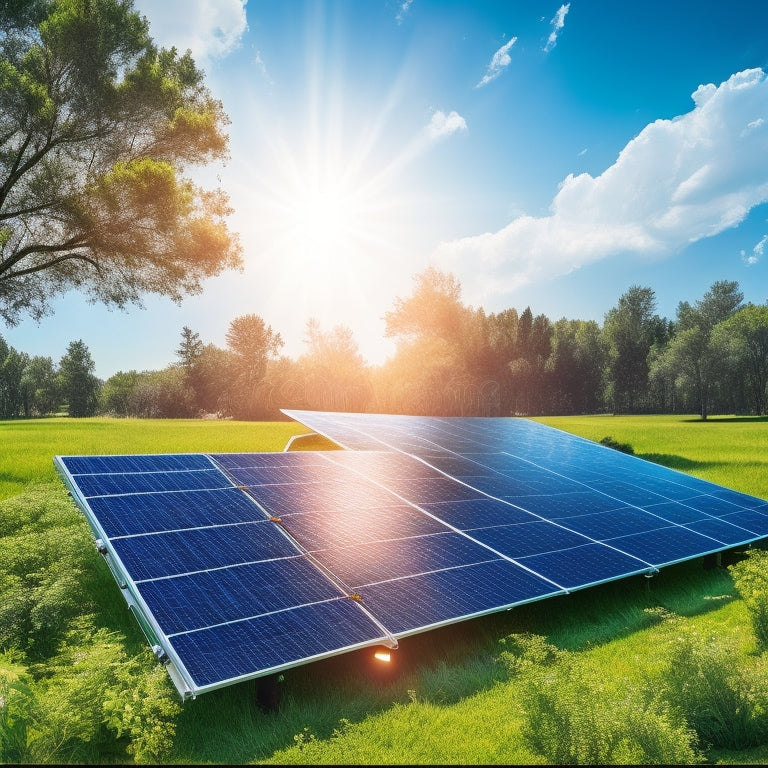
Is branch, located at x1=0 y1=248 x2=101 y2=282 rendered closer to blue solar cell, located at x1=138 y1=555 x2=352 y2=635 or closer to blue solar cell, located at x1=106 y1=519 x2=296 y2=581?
blue solar cell, located at x1=106 y1=519 x2=296 y2=581

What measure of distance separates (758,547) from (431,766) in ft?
36.5

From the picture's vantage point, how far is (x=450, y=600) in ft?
22.3

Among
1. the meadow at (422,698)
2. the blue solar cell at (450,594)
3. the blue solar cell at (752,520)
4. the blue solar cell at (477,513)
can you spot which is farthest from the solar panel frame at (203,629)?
the blue solar cell at (752,520)

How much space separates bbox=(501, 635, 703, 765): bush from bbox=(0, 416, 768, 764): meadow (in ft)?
0.04

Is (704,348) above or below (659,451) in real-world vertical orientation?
above

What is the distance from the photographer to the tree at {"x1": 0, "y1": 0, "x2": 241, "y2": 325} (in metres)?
22.4

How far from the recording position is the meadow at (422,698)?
16.4ft

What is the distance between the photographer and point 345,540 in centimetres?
Result: 764

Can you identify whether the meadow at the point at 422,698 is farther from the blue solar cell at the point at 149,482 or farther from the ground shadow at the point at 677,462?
the ground shadow at the point at 677,462

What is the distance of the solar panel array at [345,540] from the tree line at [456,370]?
5164 cm

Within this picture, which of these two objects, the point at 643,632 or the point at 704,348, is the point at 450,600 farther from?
the point at 704,348

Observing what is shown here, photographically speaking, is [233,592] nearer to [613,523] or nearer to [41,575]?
[41,575]

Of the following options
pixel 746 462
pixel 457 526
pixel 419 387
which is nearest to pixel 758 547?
pixel 457 526

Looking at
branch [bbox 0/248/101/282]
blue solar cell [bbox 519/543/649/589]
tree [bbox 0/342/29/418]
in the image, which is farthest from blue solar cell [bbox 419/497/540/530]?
tree [bbox 0/342/29/418]
